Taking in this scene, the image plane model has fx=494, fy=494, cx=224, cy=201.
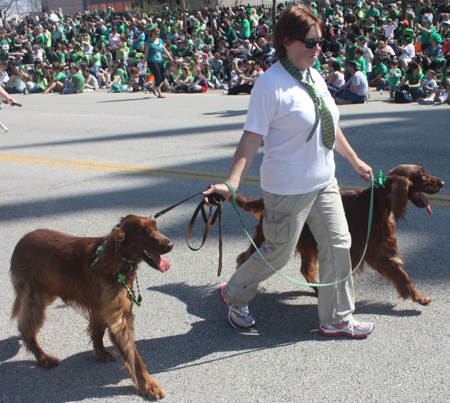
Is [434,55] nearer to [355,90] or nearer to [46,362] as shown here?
[355,90]

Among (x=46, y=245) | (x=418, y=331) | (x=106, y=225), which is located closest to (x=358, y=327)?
(x=418, y=331)

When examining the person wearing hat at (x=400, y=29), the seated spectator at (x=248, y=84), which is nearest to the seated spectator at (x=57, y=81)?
the seated spectator at (x=248, y=84)

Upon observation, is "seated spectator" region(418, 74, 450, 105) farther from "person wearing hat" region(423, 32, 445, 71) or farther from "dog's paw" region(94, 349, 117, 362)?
"dog's paw" region(94, 349, 117, 362)

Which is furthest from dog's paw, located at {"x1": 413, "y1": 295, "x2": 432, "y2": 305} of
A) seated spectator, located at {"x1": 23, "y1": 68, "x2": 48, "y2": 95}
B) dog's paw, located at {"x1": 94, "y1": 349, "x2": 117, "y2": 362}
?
seated spectator, located at {"x1": 23, "y1": 68, "x2": 48, "y2": 95}

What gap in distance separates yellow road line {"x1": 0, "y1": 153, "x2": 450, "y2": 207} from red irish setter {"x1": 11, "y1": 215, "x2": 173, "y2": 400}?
4.03 meters

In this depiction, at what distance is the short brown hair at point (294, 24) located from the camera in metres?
2.97

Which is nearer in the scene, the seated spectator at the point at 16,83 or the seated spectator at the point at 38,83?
the seated spectator at the point at 16,83

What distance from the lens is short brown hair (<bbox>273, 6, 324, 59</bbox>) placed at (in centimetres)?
297

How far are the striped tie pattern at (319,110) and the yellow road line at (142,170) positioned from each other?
3.18 metres

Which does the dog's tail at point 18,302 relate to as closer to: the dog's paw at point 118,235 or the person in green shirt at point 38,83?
the dog's paw at point 118,235

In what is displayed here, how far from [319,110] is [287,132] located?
255mm

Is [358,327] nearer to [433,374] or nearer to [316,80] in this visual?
[433,374]

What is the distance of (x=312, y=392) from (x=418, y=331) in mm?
1034

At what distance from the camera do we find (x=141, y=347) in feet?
11.3
